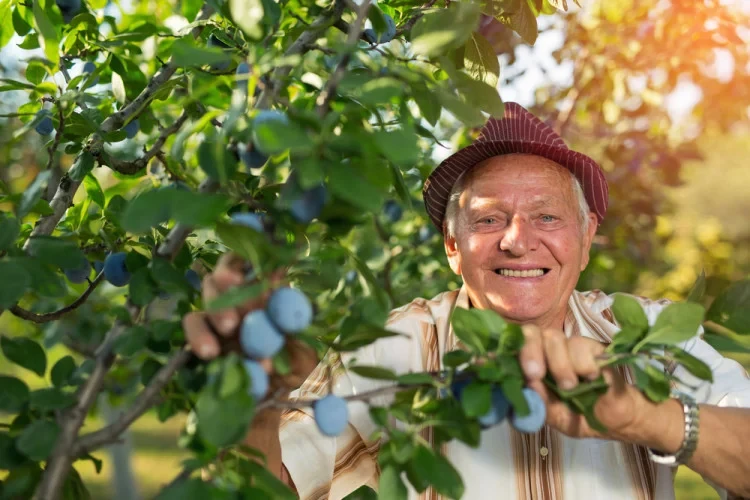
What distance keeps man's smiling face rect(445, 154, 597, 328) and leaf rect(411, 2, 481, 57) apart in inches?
29.6

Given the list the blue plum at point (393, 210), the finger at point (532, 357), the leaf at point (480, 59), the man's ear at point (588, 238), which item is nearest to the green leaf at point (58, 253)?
the finger at point (532, 357)

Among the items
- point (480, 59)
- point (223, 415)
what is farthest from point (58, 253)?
point (480, 59)

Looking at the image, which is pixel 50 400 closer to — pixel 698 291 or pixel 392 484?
pixel 392 484

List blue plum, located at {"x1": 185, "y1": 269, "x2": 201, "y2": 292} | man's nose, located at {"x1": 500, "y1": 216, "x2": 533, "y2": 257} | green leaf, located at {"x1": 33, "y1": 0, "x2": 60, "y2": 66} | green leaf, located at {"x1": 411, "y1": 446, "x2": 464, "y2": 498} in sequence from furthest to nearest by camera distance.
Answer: man's nose, located at {"x1": 500, "y1": 216, "x2": 533, "y2": 257} → blue plum, located at {"x1": 185, "y1": 269, "x2": 201, "y2": 292} → green leaf, located at {"x1": 33, "y1": 0, "x2": 60, "y2": 66} → green leaf, located at {"x1": 411, "y1": 446, "x2": 464, "y2": 498}

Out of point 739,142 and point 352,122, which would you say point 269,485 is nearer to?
point 352,122

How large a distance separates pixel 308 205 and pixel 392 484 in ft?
1.06

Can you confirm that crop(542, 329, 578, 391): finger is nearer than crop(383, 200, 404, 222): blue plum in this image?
Yes

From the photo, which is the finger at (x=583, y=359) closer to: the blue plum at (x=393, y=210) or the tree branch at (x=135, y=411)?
the tree branch at (x=135, y=411)

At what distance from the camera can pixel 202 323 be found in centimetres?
81

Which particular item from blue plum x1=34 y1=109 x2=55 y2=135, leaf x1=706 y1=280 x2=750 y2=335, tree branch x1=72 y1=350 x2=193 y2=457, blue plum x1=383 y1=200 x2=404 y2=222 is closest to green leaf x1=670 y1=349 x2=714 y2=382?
leaf x1=706 y1=280 x2=750 y2=335

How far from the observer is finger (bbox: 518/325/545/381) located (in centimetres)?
87

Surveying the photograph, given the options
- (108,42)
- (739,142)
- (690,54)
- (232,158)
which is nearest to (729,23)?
(690,54)

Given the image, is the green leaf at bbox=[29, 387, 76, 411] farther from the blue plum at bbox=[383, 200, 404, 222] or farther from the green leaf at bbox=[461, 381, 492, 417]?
the blue plum at bbox=[383, 200, 404, 222]

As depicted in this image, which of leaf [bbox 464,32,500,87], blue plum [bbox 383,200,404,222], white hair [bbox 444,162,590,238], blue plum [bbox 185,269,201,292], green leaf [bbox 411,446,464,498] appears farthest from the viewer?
blue plum [bbox 383,200,404,222]
